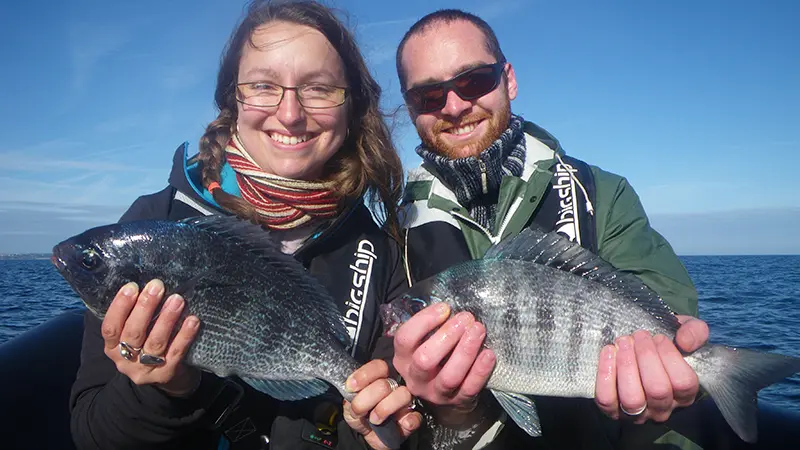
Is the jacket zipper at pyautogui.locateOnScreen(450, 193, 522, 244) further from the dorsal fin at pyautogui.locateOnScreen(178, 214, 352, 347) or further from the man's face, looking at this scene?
the dorsal fin at pyautogui.locateOnScreen(178, 214, 352, 347)

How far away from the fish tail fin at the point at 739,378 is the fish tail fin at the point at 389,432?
171 cm

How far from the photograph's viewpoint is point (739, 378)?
8.47 feet

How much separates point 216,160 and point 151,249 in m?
1.00

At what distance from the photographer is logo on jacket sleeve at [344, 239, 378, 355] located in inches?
122

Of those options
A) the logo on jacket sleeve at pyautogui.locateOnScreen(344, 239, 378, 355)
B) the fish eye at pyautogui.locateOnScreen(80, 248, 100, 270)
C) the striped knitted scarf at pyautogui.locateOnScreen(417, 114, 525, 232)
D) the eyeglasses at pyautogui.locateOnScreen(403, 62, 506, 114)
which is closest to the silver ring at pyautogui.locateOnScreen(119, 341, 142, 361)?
the fish eye at pyautogui.locateOnScreen(80, 248, 100, 270)

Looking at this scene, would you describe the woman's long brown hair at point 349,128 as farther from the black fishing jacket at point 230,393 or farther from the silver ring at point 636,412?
the silver ring at point 636,412

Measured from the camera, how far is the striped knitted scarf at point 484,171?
368cm

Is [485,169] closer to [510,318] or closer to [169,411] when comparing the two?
[510,318]

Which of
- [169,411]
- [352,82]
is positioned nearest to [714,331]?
[352,82]

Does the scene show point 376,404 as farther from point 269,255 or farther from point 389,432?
point 269,255

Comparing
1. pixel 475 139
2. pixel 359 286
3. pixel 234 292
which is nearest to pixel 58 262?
pixel 234 292

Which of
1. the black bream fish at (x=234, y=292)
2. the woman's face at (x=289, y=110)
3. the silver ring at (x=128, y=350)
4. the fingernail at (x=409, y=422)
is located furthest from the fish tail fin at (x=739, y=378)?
the silver ring at (x=128, y=350)

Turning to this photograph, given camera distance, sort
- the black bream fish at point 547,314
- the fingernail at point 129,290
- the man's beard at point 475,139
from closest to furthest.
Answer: the fingernail at point 129,290 → the black bream fish at point 547,314 → the man's beard at point 475,139

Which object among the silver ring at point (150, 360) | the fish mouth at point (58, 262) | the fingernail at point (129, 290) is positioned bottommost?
the silver ring at point (150, 360)
